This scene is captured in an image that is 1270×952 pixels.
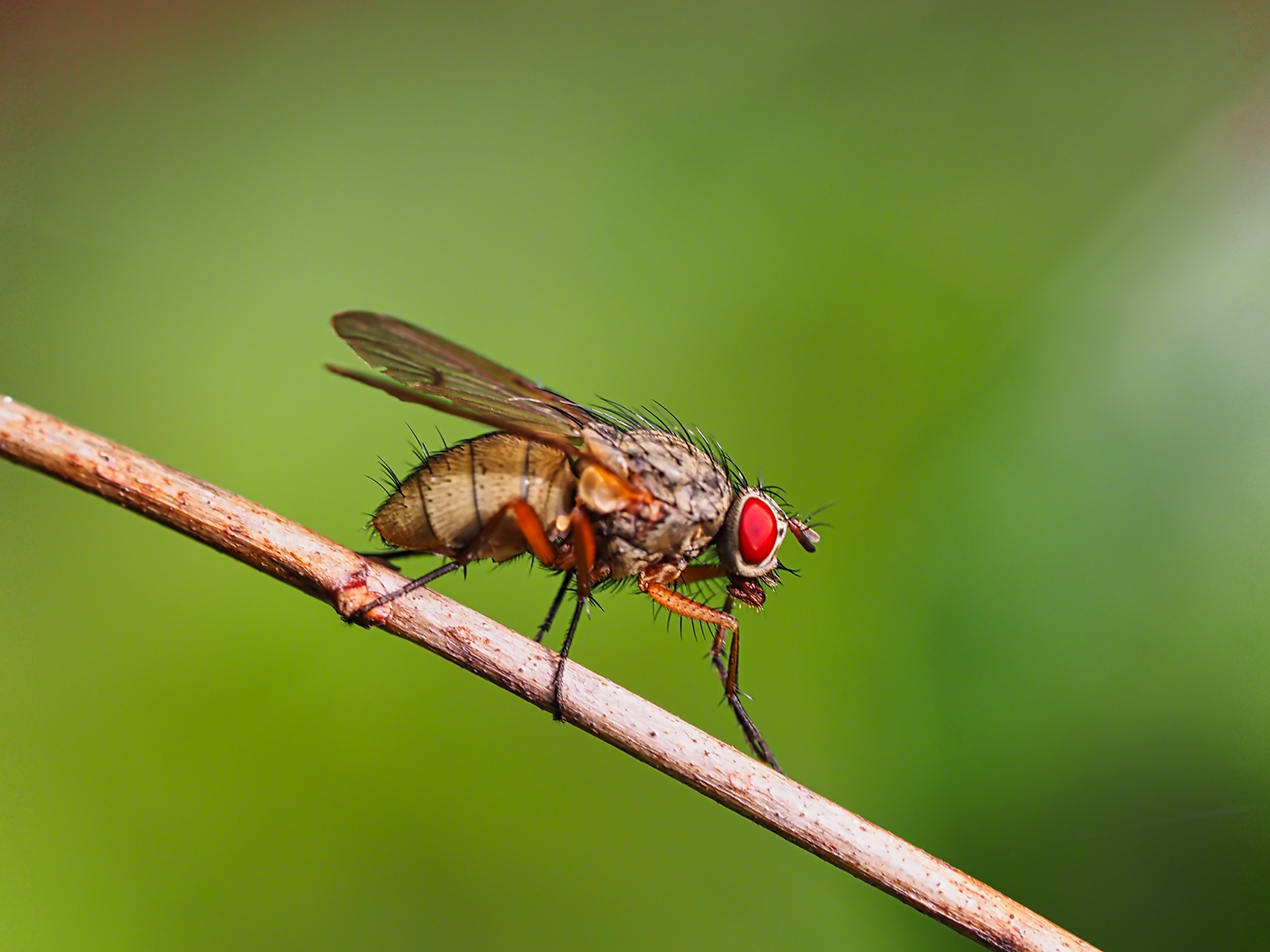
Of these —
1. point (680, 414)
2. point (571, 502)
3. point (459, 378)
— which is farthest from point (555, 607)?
point (680, 414)

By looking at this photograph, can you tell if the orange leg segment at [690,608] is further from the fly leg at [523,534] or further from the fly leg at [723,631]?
the fly leg at [523,534]

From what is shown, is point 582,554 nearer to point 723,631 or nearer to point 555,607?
point 555,607

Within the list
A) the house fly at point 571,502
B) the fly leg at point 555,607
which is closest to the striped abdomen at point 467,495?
the house fly at point 571,502

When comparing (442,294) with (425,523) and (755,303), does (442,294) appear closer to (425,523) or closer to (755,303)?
(755,303)

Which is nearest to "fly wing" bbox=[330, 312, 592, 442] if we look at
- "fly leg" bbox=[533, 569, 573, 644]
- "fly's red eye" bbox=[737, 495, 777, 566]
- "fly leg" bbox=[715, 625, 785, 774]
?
"fly leg" bbox=[533, 569, 573, 644]

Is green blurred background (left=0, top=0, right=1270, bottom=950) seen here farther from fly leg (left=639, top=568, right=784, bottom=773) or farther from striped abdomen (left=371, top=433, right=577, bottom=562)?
striped abdomen (left=371, top=433, right=577, bottom=562)

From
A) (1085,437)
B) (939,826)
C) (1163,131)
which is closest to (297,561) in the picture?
(939,826)
